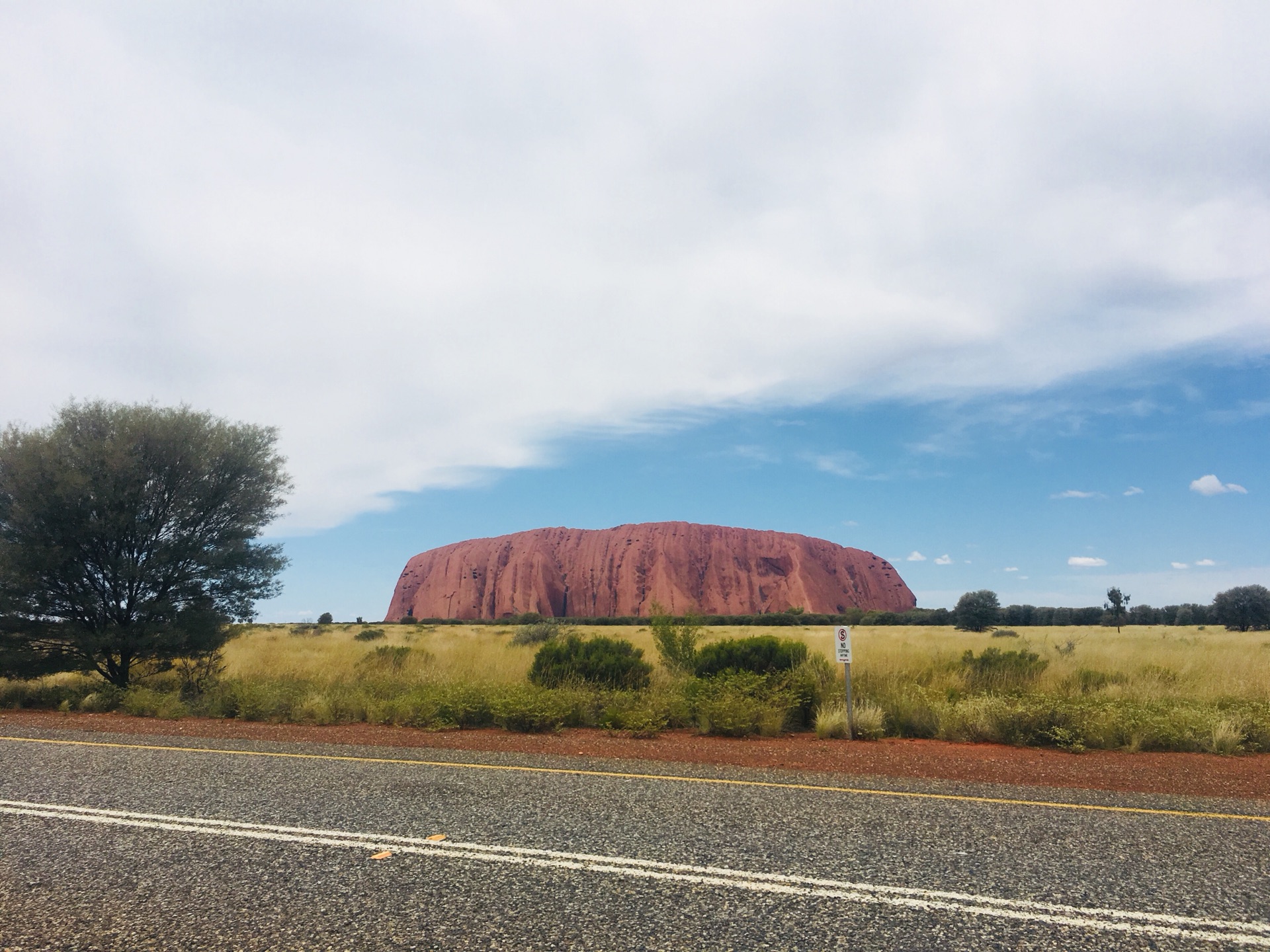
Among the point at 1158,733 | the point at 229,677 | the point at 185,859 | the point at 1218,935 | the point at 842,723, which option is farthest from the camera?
the point at 229,677

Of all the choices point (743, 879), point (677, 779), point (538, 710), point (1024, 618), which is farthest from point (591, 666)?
point (1024, 618)

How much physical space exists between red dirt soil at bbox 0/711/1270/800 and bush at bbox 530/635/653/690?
12.5 feet

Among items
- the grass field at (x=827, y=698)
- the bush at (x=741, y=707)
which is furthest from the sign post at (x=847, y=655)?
the bush at (x=741, y=707)

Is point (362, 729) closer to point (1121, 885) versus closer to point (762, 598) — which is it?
point (1121, 885)

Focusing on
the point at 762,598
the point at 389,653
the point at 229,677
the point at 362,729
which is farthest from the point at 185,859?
the point at 762,598

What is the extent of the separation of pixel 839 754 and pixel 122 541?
723 inches

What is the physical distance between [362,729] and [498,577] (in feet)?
335

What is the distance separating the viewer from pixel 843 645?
1259cm

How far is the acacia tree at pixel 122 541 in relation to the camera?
60.8ft

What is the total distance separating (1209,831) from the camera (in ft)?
22.4

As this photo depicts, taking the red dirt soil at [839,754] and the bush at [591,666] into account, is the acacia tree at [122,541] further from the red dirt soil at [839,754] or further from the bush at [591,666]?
the bush at [591,666]

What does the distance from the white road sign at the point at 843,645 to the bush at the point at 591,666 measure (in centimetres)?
573

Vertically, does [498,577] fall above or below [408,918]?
above

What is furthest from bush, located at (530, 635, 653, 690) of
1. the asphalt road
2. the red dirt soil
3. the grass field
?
the asphalt road
